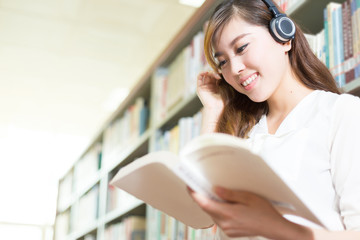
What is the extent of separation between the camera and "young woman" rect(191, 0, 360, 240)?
782 mm

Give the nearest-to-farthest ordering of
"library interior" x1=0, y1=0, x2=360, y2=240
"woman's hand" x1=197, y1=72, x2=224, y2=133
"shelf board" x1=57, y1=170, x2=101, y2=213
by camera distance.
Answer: "woman's hand" x1=197, y1=72, x2=224, y2=133 < "library interior" x1=0, y1=0, x2=360, y2=240 < "shelf board" x1=57, y1=170, x2=101, y2=213

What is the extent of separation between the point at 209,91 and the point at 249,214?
0.72 metres

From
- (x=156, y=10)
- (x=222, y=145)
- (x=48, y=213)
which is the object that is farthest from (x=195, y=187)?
(x=48, y=213)

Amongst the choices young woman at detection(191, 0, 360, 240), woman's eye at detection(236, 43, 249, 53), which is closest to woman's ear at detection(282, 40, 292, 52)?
young woman at detection(191, 0, 360, 240)

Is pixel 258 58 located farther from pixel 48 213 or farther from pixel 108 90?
pixel 48 213

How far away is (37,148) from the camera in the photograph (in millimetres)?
5906

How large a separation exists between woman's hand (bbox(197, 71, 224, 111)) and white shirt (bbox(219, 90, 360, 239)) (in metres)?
0.36

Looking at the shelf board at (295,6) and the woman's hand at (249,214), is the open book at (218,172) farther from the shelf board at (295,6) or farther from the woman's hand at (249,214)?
the shelf board at (295,6)

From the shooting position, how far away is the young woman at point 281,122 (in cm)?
78

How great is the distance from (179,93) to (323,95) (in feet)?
4.17

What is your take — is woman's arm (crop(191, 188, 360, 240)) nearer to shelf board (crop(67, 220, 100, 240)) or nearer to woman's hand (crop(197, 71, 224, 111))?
woman's hand (crop(197, 71, 224, 111))

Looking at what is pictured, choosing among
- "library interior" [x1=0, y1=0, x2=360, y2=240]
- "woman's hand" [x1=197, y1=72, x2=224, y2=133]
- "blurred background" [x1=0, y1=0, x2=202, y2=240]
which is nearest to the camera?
"woman's hand" [x1=197, y1=72, x2=224, y2=133]

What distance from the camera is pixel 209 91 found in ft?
4.72

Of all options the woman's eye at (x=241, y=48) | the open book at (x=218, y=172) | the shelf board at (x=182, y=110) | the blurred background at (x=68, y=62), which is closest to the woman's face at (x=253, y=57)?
the woman's eye at (x=241, y=48)
